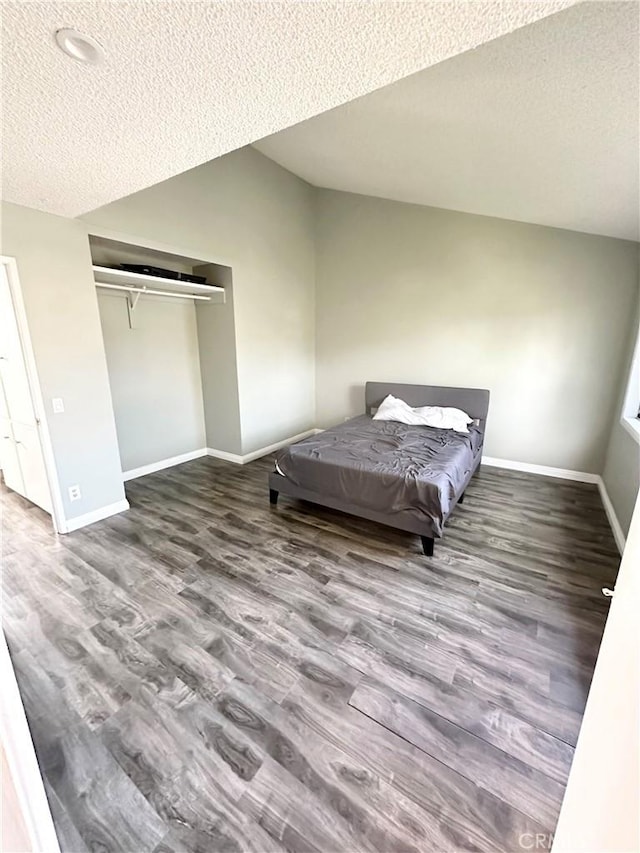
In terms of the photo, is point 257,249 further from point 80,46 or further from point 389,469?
point 80,46

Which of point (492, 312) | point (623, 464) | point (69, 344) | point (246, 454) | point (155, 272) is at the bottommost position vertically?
point (246, 454)

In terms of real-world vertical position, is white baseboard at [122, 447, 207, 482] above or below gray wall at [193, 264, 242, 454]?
below

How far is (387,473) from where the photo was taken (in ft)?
8.91

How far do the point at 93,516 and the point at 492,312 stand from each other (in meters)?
4.67

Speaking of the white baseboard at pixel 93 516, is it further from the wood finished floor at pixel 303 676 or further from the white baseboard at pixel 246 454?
the white baseboard at pixel 246 454

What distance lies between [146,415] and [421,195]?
3920 millimetres

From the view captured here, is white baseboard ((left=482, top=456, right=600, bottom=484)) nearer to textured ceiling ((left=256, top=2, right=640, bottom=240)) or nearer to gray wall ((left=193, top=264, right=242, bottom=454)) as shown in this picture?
textured ceiling ((left=256, top=2, right=640, bottom=240))

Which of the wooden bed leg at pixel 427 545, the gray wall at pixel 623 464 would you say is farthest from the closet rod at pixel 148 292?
the gray wall at pixel 623 464

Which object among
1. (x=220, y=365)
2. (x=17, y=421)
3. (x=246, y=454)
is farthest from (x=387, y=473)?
(x=17, y=421)

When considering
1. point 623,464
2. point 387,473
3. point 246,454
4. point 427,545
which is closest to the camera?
point 427,545

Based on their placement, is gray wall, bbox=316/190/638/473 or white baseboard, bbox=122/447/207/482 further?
white baseboard, bbox=122/447/207/482

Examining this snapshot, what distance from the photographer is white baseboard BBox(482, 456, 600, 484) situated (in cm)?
391

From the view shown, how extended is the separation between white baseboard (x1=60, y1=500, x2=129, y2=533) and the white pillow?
2918mm

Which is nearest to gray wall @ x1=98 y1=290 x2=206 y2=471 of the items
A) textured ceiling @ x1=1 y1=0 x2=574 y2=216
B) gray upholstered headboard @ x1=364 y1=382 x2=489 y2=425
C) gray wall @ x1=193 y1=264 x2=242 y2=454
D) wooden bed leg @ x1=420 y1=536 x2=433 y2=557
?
gray wall @ x1=193 y1=264 x2=242 y2=454
